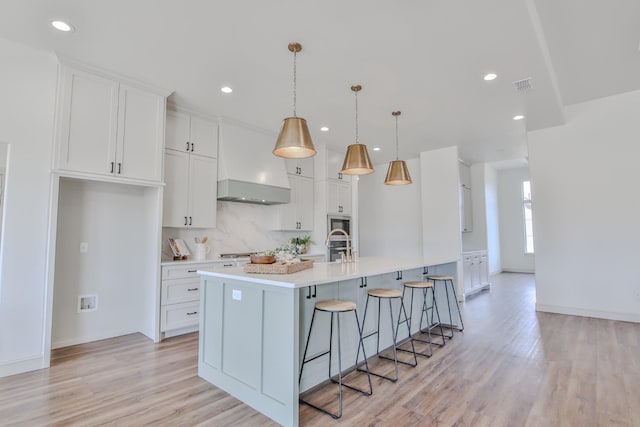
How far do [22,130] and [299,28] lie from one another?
2647 mm

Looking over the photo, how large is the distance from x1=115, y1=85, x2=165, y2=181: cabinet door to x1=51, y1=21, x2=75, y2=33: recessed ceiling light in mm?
827

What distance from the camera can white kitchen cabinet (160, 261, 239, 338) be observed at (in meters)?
3.78

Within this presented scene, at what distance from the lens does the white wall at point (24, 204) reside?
285 centimetres

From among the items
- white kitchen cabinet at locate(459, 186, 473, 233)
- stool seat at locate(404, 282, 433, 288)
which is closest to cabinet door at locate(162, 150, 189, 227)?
stool seat at locate(404, 282, 433, 288)

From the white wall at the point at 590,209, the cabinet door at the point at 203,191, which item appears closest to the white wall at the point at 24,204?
the cabinet door at the point at 203,191

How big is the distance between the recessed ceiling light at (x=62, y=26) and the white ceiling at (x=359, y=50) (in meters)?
0.05

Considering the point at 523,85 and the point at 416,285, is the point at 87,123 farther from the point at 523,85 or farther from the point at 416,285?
the point at 523,85

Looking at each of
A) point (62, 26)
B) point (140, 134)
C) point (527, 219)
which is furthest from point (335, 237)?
point (527, 219)

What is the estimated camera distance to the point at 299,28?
2676 millimetres

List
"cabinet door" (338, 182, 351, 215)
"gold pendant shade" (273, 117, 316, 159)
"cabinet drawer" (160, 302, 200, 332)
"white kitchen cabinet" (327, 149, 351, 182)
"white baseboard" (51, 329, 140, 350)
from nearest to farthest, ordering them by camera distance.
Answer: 1. "gold pendant shade" (273, 117, 316, 159)
2. "white baseboard" (51, 329, 140, 350)
3. "cabinet drawer" (160, 302, 200, 332)
4. "white kitchen cabinet" (327, 149, 351, 182)
5. "cabinet door" (338, 182, 351, 215)

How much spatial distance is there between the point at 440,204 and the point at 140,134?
497 centimetres

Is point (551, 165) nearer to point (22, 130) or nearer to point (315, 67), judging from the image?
point (315, 67)

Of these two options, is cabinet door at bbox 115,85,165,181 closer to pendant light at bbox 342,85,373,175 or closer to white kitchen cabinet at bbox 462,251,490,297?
pendant light at bbox 342,85,373,175

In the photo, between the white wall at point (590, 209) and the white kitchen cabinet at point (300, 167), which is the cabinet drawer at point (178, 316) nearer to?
the white kitchen cabinet at point (300, 167)
